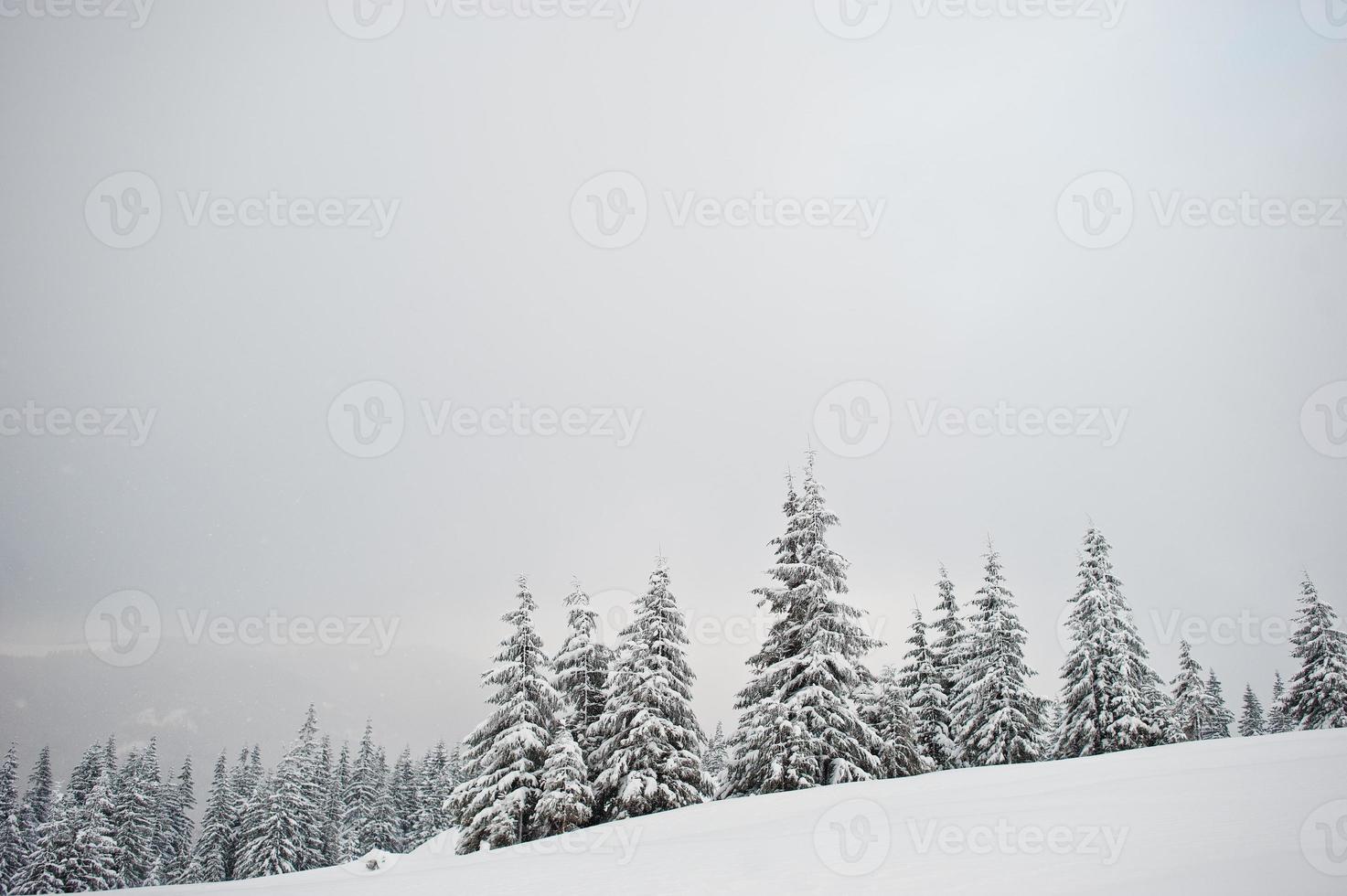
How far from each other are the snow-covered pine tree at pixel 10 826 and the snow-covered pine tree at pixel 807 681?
Answer: 2319 inches

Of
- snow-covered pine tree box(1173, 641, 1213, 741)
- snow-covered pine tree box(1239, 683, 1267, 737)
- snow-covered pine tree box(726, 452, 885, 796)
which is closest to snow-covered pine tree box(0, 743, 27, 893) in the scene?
snow-covered pine tree box(726, 452, 885, 796)

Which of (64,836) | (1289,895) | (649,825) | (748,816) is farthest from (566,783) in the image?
(64,836)

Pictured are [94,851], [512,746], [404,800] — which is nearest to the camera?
[512,746]

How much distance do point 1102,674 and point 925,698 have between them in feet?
24.0

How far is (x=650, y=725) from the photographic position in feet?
74.7

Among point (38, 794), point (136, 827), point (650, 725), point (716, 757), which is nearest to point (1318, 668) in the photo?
point (650, 725)

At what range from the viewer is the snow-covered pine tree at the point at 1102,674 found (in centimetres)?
2709

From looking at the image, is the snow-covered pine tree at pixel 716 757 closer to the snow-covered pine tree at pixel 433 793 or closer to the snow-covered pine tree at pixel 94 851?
the snow-covered pine tree at pixel 433 793

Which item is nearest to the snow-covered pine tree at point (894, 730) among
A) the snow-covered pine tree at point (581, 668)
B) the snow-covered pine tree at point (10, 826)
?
the snow-covered pine tree at point (581, 668)

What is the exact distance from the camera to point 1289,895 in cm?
573

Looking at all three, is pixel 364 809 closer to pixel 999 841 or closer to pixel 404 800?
pixel 404 800

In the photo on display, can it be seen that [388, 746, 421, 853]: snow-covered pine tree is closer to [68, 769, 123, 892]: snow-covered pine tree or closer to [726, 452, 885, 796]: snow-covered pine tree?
[68, 769, 123, 892]: snow-covered pine tree

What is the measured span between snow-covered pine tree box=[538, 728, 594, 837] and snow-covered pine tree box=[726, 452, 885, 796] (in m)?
4.83

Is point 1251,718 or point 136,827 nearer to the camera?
point 136,827
